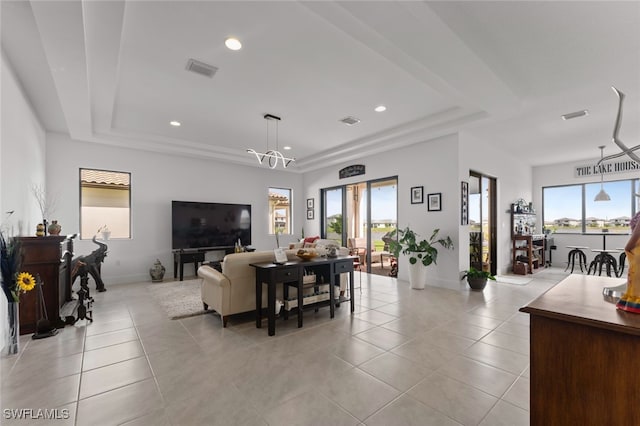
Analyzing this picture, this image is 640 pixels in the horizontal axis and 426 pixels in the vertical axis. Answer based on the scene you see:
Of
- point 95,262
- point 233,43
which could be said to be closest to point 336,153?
point 233,43

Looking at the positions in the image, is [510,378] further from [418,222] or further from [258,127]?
[258,127]

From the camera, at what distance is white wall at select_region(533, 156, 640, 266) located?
763 centimetres

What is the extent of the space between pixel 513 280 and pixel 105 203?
8.74 m

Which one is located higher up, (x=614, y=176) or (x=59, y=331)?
(x=614, y=176)

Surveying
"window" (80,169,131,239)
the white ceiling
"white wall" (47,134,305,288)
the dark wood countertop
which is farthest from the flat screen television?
the dark wood countertop

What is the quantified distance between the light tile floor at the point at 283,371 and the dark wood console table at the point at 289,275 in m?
0.24

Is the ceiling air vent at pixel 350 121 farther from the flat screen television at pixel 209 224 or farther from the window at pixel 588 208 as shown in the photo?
the window at pixel 588 208

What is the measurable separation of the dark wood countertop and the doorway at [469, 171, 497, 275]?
4787 mm

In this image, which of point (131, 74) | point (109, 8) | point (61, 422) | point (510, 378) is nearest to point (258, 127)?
point (131, 74)

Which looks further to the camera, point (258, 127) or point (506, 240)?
point (506, 240)

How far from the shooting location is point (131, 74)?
3512mm

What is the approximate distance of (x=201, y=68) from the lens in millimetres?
3359

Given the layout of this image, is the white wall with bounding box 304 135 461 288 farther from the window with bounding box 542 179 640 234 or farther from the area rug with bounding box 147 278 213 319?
the window with bounding box 542 179 640 234

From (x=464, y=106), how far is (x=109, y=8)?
4.40m
